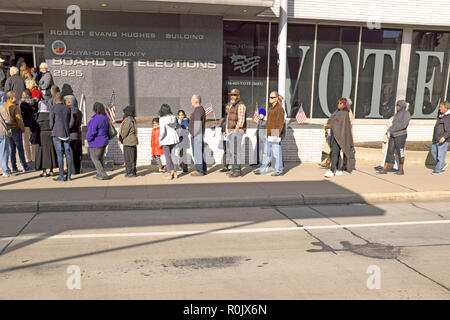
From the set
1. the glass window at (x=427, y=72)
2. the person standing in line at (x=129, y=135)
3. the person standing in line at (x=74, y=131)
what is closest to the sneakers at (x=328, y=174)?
the person standing in line at (x=129, y=135)

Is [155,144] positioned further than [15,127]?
Yes

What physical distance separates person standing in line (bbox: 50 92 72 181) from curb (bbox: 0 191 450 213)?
1826 millimetres

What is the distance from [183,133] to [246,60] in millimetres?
5552

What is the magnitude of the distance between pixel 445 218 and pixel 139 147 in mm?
7407

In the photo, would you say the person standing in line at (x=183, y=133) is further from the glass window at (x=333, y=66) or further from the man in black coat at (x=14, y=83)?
the glass window at (x=333, y=66)

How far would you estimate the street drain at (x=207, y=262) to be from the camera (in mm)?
4629

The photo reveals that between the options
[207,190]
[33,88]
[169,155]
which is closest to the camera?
[207,190]

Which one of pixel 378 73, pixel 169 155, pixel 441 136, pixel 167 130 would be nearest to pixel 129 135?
pixel 167 130

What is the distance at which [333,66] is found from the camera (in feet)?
49.9

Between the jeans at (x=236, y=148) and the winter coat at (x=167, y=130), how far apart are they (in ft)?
4.61

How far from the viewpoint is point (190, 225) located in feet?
20.6

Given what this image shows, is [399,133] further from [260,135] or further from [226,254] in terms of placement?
[226,254]
